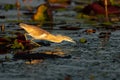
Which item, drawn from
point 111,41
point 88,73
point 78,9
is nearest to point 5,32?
point 111,41

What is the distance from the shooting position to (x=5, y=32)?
1298 centimetres

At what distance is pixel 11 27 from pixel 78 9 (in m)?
5.40

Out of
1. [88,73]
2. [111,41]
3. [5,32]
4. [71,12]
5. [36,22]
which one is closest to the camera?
[88,73]

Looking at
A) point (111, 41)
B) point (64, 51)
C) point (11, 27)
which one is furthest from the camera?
point (11, 27)

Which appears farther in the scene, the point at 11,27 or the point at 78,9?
the point at 78,9

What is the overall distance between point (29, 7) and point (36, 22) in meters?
4.23

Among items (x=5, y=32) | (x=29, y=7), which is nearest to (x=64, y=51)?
(x=5, y=32)

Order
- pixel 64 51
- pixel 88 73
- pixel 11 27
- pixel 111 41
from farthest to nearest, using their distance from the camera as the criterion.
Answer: pixel 11 27 → pixel 111 41 → pixel 64 51 → pixel 88 73

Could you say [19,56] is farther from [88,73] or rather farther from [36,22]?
[36,22]

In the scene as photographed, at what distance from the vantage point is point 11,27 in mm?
14047

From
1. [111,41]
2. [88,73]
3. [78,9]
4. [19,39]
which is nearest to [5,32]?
[19,39]

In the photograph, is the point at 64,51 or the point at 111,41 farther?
the point at 111,41

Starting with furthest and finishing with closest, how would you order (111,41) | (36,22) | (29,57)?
(36,22) → (111,41) → (29,57)

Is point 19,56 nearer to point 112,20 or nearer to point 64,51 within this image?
point 64,51
